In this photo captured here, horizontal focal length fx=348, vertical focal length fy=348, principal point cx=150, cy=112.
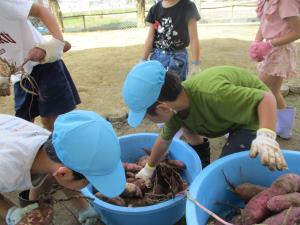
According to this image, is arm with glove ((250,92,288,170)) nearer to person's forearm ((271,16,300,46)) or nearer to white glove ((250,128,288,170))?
white glove ((250,128,288,170))

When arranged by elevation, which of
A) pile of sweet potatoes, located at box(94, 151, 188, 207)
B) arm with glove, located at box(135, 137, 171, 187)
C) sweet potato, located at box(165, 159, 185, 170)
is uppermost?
arm with glove, located at box(135, 137, 171, 187)

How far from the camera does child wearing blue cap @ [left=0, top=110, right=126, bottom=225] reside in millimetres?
1211

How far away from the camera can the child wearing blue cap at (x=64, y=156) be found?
1.21 m

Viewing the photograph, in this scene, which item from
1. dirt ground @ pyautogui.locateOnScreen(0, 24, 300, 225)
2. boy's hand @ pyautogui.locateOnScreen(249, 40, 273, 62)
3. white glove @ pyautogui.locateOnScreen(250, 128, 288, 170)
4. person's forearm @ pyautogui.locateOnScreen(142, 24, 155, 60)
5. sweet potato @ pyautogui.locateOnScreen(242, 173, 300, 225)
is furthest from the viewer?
dirt ground @ pyautogui.locateOnScreen(0, 24, 300, 225)

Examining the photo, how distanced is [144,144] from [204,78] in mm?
802

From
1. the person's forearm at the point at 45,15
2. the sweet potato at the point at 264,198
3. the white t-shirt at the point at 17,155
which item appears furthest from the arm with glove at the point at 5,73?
the sweet potato at the point at 264,198

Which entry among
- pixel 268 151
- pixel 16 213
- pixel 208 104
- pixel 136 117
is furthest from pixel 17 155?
pixel 268 151

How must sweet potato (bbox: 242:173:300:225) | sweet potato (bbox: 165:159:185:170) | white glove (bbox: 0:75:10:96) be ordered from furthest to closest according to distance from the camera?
sweet potato (bbox: 165:159:185:170) < white glove (bbox: 0:75:10:96) < sweet potato (bbox: 242:173:300:225)

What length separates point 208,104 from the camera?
1683 mm

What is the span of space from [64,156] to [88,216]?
0.84m

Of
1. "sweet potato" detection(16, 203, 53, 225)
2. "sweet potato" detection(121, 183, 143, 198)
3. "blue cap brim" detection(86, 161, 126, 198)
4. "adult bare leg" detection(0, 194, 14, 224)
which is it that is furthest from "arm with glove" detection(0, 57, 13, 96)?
"blue cap brim" detection(86, 161, 126, 198)

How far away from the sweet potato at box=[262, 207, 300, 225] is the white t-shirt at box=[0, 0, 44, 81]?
1553 mm

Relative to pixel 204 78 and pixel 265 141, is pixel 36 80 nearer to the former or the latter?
pixel 204 78

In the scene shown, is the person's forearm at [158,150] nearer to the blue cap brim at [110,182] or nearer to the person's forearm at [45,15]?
the blue cap brim at [110,182]
